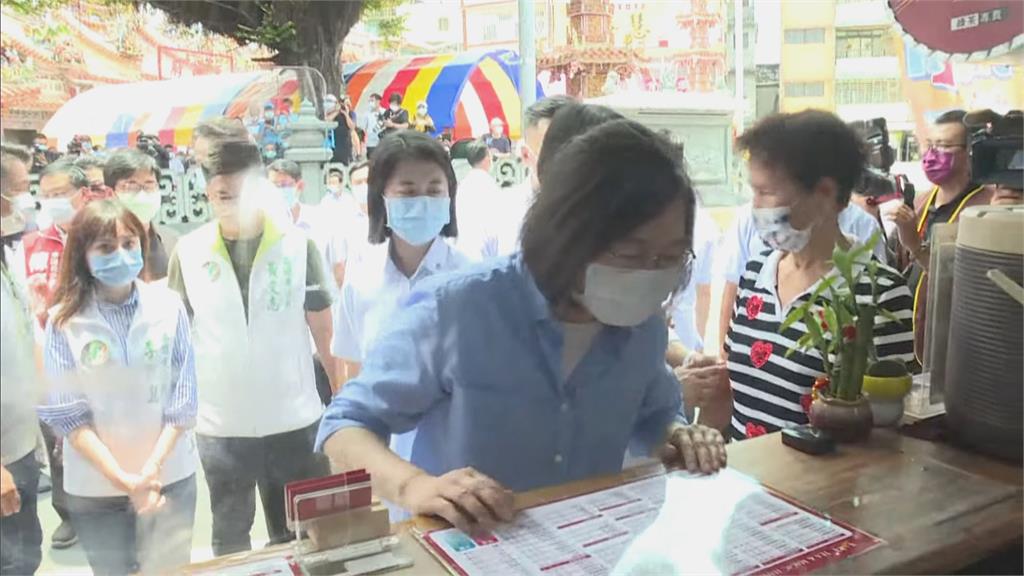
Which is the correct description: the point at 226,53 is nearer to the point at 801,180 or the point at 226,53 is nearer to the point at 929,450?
the point at 801,180

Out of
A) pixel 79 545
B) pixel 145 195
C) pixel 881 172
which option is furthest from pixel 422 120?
pixel 881 172

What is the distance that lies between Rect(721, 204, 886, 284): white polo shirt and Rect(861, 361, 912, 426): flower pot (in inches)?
13.3

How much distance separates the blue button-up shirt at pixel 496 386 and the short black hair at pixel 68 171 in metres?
0.50

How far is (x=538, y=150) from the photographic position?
60.7 inches

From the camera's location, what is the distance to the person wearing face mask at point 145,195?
125 cm

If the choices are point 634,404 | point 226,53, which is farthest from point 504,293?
point 226,53

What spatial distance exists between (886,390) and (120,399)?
1.22m

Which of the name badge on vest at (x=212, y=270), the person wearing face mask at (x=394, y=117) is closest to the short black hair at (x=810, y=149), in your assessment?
the person wearing face mask at (x=394, y=117)

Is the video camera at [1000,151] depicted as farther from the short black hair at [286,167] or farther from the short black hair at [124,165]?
the short black hair at [124,165]

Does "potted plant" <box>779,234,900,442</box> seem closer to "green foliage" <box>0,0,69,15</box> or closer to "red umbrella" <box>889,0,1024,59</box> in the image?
"red umbrella" <box>889,0,1024,59</box>

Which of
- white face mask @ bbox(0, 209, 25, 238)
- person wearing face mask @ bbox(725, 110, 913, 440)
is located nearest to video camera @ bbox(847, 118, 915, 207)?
person wearing face mask @ bbox(725, 110, 913, 440)

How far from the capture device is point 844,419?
129cm

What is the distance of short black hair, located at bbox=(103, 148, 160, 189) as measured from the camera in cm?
125

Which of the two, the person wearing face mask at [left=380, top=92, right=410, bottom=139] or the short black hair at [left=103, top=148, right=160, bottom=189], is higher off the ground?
the person wearing face mask at [left=380, top=92, right=410, bottom=139]
